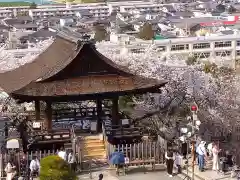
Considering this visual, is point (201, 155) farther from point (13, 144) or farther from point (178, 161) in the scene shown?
point (13, 144)

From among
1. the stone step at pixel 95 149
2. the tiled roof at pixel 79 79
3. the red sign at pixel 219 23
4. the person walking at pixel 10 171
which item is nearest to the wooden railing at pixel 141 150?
the stone step at pixel 95 149

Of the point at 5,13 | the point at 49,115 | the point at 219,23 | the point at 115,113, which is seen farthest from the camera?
the point at 5,13

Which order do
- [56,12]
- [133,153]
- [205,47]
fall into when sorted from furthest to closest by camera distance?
[56,12]
[205,47]
[133,153]

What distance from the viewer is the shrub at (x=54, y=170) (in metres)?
17.2

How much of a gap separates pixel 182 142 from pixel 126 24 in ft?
324

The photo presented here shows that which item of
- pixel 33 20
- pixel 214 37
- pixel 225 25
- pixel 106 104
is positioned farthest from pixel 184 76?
pixel 33 20

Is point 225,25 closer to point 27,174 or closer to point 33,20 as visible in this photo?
point 33,20

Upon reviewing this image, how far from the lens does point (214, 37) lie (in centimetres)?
9094

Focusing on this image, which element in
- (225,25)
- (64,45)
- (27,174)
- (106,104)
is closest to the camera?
(27,174)

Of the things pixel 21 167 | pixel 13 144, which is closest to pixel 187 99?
pixel 13 144

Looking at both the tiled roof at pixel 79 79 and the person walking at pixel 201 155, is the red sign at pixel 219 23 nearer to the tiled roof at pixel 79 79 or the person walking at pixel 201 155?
the tiled roof at pixel 79 79

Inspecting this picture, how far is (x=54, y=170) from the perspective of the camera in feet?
56.4

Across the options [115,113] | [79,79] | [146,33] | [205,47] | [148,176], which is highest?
[79,79]

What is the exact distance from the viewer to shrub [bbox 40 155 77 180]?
56.3ft
